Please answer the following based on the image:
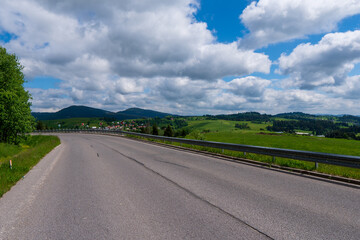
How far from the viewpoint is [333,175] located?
307 inches

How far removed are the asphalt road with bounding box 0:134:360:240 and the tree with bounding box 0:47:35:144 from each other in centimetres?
2444

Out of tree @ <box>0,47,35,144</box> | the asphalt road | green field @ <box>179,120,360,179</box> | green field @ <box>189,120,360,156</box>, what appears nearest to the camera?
the asphalt road

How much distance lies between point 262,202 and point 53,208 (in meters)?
5.07

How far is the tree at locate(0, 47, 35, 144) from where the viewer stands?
2686 centimetres

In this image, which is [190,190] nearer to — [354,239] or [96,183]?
[96,183]

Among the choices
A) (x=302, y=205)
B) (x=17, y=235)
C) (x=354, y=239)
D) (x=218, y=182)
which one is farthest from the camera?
(x=218, y=182)

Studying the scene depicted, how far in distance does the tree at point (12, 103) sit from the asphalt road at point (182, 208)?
80.2ft

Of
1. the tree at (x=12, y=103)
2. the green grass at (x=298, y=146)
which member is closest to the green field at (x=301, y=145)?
the green grass at (x=298, y=146)

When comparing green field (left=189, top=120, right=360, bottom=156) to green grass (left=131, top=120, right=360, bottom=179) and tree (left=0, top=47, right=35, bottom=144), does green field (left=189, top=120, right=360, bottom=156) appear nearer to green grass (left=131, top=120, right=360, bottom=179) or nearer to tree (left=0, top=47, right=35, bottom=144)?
green grass (left=131, top=120, right=360, bottom=179)

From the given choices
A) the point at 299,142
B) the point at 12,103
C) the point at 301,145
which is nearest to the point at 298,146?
the point at 301,145

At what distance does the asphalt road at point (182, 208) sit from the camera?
3.86 metres

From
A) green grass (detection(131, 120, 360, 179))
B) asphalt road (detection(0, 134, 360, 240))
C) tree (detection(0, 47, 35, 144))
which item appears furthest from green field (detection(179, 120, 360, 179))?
tree (detection(0, 47, 35, 144))

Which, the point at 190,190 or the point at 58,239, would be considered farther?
the point at 190,190

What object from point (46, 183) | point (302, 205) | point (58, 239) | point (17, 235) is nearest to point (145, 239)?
point (58, 239)
